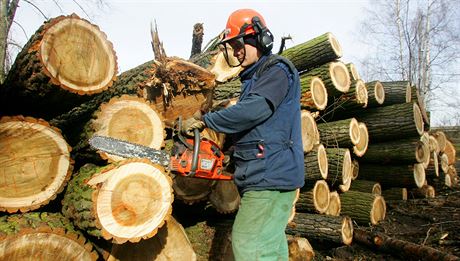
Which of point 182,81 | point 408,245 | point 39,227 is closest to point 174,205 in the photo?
point 182,81

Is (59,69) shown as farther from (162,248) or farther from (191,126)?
(162,248)

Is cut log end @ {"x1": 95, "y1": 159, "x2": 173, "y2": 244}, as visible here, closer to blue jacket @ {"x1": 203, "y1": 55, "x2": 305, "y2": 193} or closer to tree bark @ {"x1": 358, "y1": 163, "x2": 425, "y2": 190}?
blue jacket @ {"x1": 203, "y1": 55, "x2": 305, "y2": 193}

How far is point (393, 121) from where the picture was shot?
614cm

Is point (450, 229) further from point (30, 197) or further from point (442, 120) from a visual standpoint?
point (442, 120)

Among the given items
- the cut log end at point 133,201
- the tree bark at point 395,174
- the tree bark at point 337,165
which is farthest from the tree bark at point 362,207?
the cut log end at point 133,201

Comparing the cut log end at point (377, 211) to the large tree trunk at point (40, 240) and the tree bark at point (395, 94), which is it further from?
the large tree trunk at point (40, 240)

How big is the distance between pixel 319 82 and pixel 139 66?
8.19ft

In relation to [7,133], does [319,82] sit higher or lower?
higher

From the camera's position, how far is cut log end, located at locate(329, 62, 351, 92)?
529 centimetres

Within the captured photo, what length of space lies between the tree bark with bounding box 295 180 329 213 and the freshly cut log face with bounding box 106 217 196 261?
7.18 ft

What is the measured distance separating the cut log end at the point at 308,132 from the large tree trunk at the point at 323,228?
84cm

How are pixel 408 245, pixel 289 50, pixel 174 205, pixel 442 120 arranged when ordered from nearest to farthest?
pixel 174 205
pixel 408 245
pixel 289 50
pixel 442 120

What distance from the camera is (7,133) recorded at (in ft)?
8.21

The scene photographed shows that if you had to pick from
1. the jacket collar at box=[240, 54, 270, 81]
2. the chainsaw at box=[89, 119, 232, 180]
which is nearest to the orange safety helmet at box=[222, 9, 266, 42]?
the jacket collar at box=[240, 54, 270, 81]
